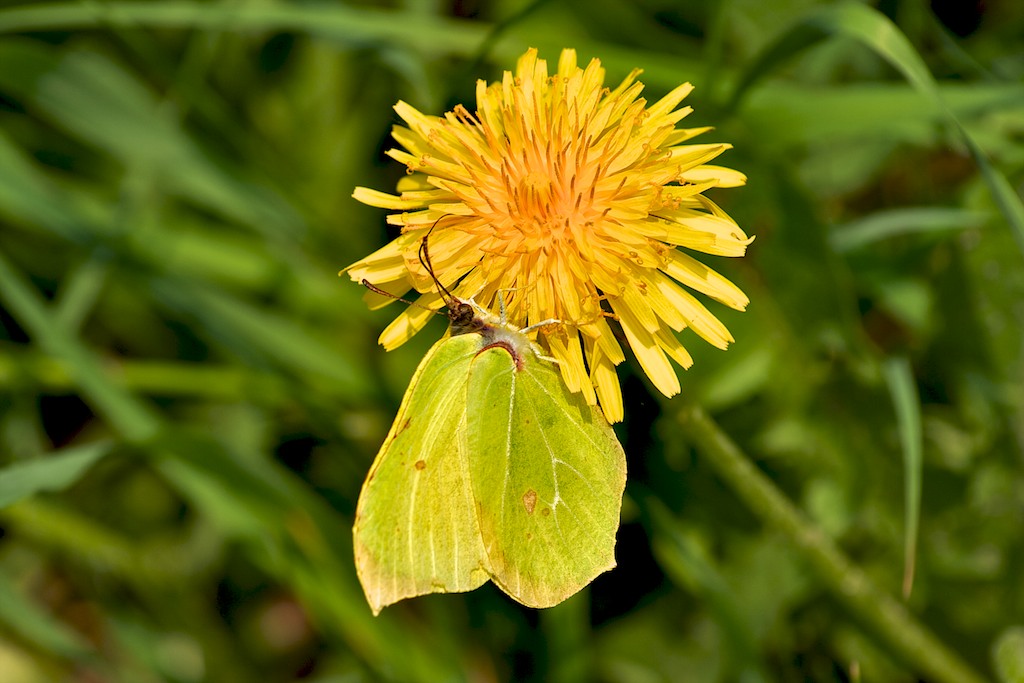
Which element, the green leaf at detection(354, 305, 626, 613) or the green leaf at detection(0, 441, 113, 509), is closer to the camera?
the green leaf at detection(354, 305, 626, 613)

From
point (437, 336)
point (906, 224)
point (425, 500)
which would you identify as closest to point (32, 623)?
point (437, 336)

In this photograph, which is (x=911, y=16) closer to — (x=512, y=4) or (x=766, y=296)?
(x=766, y=296)

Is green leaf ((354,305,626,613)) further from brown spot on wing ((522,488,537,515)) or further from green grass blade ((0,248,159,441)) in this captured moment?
green grass blade ((0,248,159,441))

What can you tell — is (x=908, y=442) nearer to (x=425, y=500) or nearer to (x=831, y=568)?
(x=831, y=568)

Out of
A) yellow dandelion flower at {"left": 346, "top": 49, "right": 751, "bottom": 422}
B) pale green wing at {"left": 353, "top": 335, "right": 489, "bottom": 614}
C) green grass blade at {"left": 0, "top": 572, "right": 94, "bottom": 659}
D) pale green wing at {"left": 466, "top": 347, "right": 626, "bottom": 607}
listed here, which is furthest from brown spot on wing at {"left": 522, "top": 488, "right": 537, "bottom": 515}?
green grass blade at {"left": 0, "top": 572, "right": 94, "bottom": 659}

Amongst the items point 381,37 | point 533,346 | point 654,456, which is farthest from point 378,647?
point 381,37

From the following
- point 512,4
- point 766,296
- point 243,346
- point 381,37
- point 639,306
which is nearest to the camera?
point 639,306
